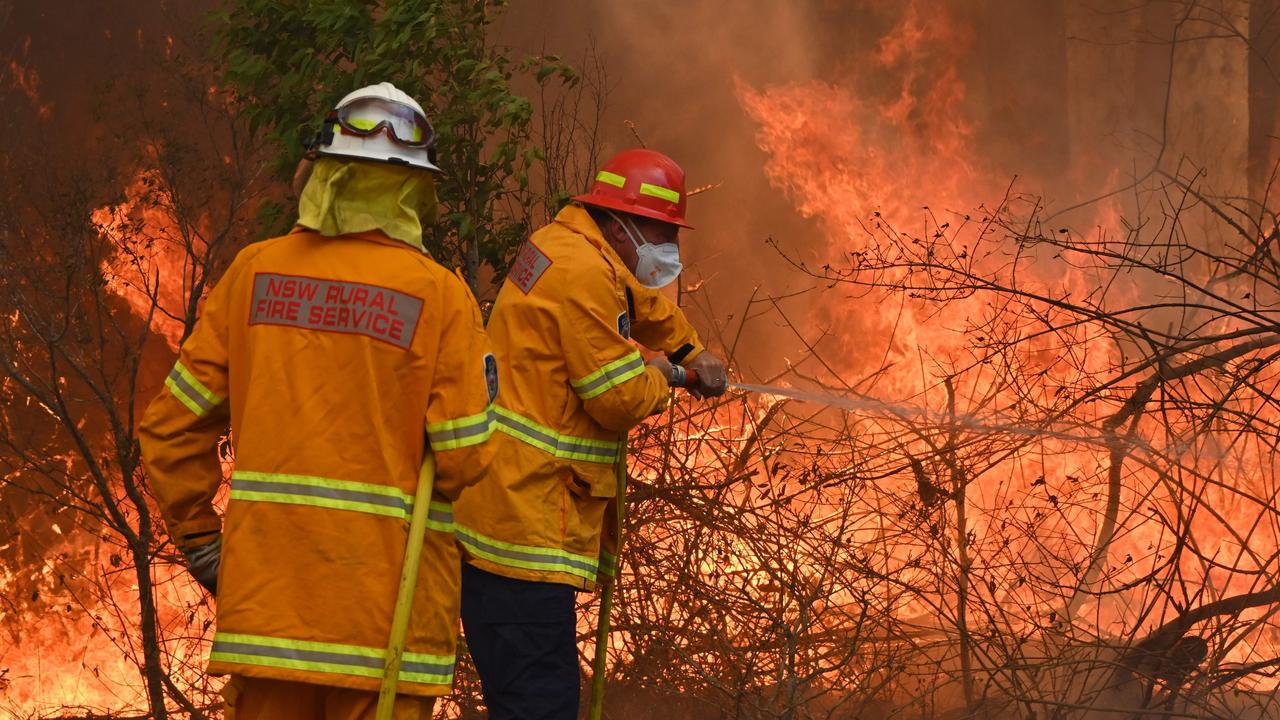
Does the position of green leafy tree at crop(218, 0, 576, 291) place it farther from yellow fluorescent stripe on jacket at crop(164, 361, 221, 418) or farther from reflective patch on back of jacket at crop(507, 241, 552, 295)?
yellow fluorescent stripe on jacket at crop(164, 361, 221, 418)

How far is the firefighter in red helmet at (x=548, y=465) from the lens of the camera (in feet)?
11.0

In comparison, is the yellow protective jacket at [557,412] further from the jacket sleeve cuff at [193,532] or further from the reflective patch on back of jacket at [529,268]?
the jacket sleeve cuff at [193,532]

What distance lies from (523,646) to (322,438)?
107cm

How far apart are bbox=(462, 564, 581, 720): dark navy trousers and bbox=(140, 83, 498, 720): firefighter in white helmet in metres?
0.66

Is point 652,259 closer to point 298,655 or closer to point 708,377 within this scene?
point 708,377

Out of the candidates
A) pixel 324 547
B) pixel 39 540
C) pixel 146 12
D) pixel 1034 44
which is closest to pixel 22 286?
pixel 39 540

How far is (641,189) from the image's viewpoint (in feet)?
12.6

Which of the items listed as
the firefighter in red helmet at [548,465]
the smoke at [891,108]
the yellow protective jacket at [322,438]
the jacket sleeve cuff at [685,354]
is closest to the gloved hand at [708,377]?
the jacket sleeve cuff at [685,354]

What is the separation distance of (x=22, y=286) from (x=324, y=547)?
21.3 ft

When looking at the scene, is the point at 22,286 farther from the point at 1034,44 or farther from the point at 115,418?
the point at 1034,44

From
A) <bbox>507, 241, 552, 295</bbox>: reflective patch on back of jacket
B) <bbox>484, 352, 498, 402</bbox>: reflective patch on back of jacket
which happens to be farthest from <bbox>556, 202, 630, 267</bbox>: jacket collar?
<bbox>484, 352, 498, 402</bbox>: reflective patch on back of jacket

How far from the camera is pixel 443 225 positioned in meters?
5.45

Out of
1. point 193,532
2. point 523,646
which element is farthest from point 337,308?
point 523,646

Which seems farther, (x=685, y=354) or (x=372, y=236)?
(x=685, y=354)
